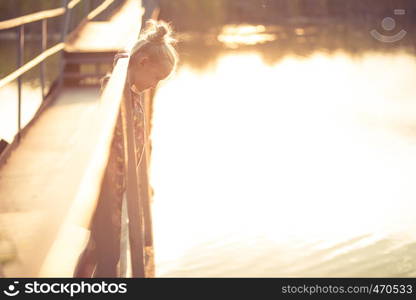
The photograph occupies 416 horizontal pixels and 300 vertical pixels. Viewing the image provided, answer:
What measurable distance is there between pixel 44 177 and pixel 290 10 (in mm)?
31811

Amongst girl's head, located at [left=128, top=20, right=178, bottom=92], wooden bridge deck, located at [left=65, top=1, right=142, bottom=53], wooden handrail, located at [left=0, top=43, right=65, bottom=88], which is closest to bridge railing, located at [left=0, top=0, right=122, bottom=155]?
wooden handrail, located at [left=0, top=43, right=65, bottom=88]

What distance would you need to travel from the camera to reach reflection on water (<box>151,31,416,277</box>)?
912 cm

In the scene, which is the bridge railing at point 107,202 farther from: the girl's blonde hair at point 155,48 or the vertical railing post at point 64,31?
the vertical railing post at point 64,31

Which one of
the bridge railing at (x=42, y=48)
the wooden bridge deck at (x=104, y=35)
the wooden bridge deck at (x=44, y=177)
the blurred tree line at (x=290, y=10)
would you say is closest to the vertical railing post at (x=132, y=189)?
the wooden bridge deck at (x=44, y=177)

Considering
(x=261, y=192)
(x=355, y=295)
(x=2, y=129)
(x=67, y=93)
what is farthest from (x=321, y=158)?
(x=355, y=295)

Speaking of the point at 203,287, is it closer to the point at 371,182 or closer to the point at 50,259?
the point at 50,259

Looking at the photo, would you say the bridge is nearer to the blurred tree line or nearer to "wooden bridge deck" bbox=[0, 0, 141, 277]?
"wooden bridge deck" bbox=[0, 0, 141, 277]

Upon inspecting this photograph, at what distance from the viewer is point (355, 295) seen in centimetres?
240

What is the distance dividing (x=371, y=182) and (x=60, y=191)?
10168 mm

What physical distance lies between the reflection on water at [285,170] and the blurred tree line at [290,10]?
7217 millimetres

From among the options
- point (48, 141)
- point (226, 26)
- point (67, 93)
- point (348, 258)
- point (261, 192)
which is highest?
point (226, 26)

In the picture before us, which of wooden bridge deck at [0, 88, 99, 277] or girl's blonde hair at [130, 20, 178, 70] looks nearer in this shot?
wooden bridge deck at [0, 88, 99, 277]

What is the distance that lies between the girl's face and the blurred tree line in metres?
27.6

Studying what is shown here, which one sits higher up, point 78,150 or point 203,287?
point 78,150
